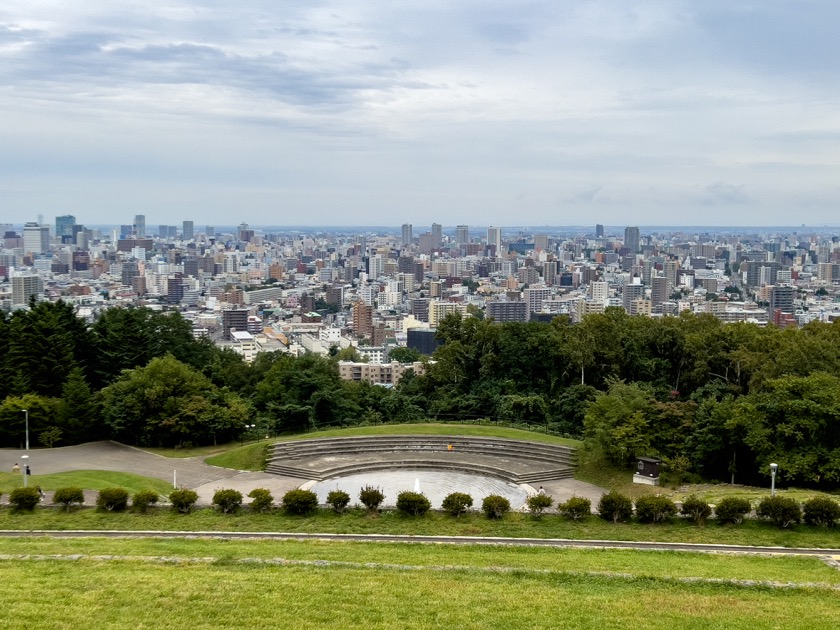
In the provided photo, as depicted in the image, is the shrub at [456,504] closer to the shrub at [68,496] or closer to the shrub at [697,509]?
the shrub at [697,509]

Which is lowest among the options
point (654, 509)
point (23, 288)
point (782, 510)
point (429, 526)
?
point (23, 288)

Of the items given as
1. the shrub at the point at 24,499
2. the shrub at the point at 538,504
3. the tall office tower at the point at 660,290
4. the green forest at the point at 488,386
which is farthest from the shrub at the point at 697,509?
the tall office tower at the point at 660,290

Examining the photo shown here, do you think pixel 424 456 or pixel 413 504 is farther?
pixel 424 456

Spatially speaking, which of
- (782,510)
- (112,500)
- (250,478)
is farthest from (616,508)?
(250,478)

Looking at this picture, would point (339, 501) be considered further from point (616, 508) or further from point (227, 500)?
point (616, 508)

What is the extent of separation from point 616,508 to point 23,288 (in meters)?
159

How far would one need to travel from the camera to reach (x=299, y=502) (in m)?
18.9

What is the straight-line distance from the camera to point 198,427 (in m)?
29.2

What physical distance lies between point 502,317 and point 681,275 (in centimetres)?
7041

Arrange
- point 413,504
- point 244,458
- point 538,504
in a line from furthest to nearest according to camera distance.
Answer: point 244,458
point 413,504
point 538,504

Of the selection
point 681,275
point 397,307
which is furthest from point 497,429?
point 681,275

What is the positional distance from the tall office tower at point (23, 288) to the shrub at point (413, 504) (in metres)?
148

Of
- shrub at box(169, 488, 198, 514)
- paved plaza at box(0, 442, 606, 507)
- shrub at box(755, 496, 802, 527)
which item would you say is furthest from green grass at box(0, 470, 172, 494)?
shrub at box(755, 496, 802, 527)

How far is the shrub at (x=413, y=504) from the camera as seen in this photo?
18.6 m
